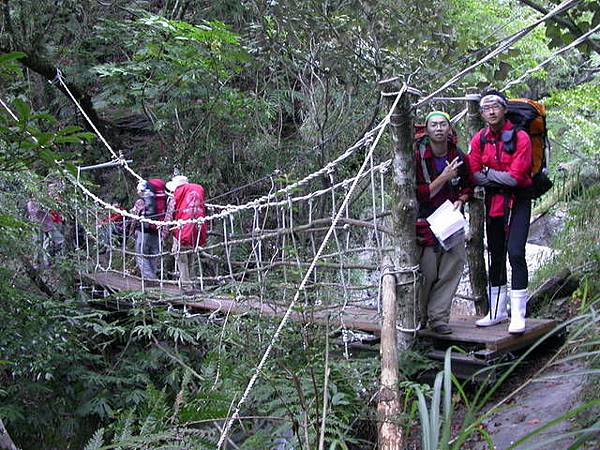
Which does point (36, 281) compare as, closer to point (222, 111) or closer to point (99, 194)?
point (222, 111)

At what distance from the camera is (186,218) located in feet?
16.3

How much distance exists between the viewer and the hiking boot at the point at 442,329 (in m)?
2.96

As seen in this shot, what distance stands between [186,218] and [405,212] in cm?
239

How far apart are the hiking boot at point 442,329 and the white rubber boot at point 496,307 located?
18 centimetres

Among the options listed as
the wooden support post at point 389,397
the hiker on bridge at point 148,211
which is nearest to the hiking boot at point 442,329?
the wooden support post at point 389,397

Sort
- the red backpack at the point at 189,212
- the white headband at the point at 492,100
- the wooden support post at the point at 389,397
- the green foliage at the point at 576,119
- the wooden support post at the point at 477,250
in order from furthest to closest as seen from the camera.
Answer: the green foliage at the point at 576,119 < the red backpack at the point at 189,212 < the wooden support post at the point at 477,250 < the white headband at the point at 492,100 < the wooden support post at the point at 389,397

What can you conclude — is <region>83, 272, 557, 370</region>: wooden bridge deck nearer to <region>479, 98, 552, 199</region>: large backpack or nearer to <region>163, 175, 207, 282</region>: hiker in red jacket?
<region>479, 98, 552, 199</region>: large backpack

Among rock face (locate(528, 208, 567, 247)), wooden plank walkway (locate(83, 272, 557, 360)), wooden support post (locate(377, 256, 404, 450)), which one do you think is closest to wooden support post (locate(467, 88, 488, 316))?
wooden plank walkway (locate(83, 272, 557, 360))

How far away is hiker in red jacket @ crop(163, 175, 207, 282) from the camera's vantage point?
4895mm

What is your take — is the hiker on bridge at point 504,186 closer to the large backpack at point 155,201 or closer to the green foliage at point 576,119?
the green foliage at point 576,119

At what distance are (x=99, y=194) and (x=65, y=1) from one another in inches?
81.8

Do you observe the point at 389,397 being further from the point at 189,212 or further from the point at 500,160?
the point at 189,212

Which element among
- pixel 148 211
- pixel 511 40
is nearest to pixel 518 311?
pixel 511 40

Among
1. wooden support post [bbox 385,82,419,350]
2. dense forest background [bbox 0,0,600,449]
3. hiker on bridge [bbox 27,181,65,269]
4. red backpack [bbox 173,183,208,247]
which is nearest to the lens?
dense forest background [bbox 0,0,600,449]
